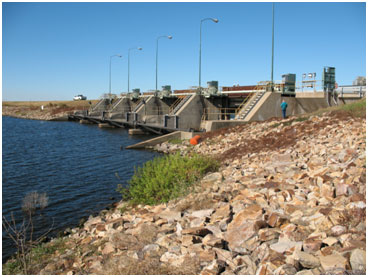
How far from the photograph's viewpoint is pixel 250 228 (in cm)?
589

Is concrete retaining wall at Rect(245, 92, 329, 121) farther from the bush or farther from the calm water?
the bush

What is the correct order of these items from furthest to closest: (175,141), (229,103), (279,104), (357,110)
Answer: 1. (229,103)
2. (279,104)
3. (175,141)
4. (357,110)

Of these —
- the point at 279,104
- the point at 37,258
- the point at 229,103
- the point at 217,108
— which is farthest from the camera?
the point at 229,103

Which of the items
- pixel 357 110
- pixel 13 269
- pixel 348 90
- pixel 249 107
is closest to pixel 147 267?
pixel 13 269

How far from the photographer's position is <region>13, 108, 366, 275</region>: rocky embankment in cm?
489

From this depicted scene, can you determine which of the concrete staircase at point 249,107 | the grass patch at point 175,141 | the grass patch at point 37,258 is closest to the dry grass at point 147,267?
the grass patch at point 37,258

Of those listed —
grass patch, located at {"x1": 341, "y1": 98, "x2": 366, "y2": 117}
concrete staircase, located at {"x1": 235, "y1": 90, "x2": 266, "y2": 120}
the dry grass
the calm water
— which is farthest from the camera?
concrete staircase, located at {"x1": 235, "y1": 90, "x2": 266, "y2": 120}

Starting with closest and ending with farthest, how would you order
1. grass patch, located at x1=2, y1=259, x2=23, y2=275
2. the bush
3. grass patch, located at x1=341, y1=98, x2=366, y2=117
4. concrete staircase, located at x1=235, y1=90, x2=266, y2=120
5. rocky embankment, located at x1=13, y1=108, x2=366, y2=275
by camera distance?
rocky embankment, located at x1=13, y1=108, x2=366, y2=275
grass patch, located at x1=2, y1=259, x2=23, y2=275
the bush
grass patch, located at x1=341, y1=98, x2=366, y2=117
concrete staircase, located at x1=235, y1=90, x2=266, y2=120

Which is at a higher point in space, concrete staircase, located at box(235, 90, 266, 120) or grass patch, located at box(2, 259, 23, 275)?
concrete staircase, located at box(235, 90, 266, 120)

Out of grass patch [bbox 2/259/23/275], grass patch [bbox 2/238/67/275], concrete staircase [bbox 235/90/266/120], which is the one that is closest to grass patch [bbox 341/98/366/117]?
concrete staircase [bbox 235/90/266/120]

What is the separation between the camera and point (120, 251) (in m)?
6.31

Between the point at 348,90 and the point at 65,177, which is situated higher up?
the point at 348,90

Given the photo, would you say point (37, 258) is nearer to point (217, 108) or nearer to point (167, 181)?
point (167, 181)

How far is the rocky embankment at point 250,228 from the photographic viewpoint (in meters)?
4.89
